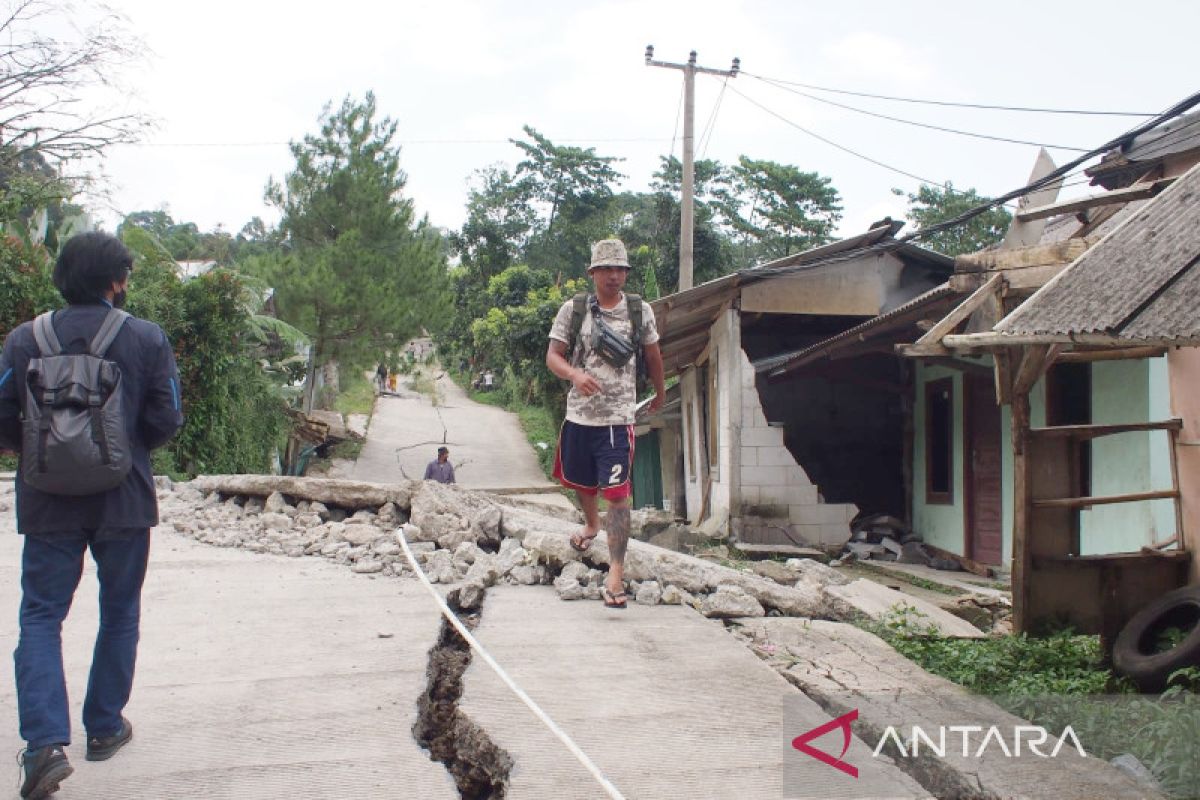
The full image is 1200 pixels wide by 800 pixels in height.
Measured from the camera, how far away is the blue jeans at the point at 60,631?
267cm

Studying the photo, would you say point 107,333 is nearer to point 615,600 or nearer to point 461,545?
point 615,600

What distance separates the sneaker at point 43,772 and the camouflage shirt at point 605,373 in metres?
2.72

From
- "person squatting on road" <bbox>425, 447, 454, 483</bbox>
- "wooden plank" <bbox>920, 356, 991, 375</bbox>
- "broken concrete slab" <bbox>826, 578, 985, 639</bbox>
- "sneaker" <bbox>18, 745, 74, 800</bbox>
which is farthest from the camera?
"person squatting on road" <bbox>425, 447, 454, 483</bbox>

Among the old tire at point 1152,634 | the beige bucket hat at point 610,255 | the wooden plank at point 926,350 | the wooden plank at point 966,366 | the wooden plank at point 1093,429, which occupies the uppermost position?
the beige bucket hat at point 610,255

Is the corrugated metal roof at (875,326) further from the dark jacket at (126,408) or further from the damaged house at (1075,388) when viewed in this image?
the dark jacket at (126,408)

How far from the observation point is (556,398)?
25.6 m

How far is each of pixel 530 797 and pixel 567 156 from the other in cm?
3734

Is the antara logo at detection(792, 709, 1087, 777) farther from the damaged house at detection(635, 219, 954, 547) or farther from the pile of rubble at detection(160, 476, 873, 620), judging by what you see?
the damaged house at detection(635, 219, 954, 547)

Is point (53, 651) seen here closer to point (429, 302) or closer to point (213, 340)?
point (213, 340)

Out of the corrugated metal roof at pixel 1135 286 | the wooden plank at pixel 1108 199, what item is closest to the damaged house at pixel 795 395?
the wooden plank at pixel 1108 199

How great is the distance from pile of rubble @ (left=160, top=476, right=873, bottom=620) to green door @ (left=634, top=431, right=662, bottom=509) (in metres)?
12.2

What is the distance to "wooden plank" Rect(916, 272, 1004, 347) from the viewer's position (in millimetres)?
6188

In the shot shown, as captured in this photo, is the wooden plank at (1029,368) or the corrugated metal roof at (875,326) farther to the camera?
the corrugated metal roof at (875,326)

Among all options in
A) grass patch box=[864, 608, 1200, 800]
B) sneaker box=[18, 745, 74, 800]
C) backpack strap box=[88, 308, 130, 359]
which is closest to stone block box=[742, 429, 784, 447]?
grass patch box=[864, 608, 1200, 800]
